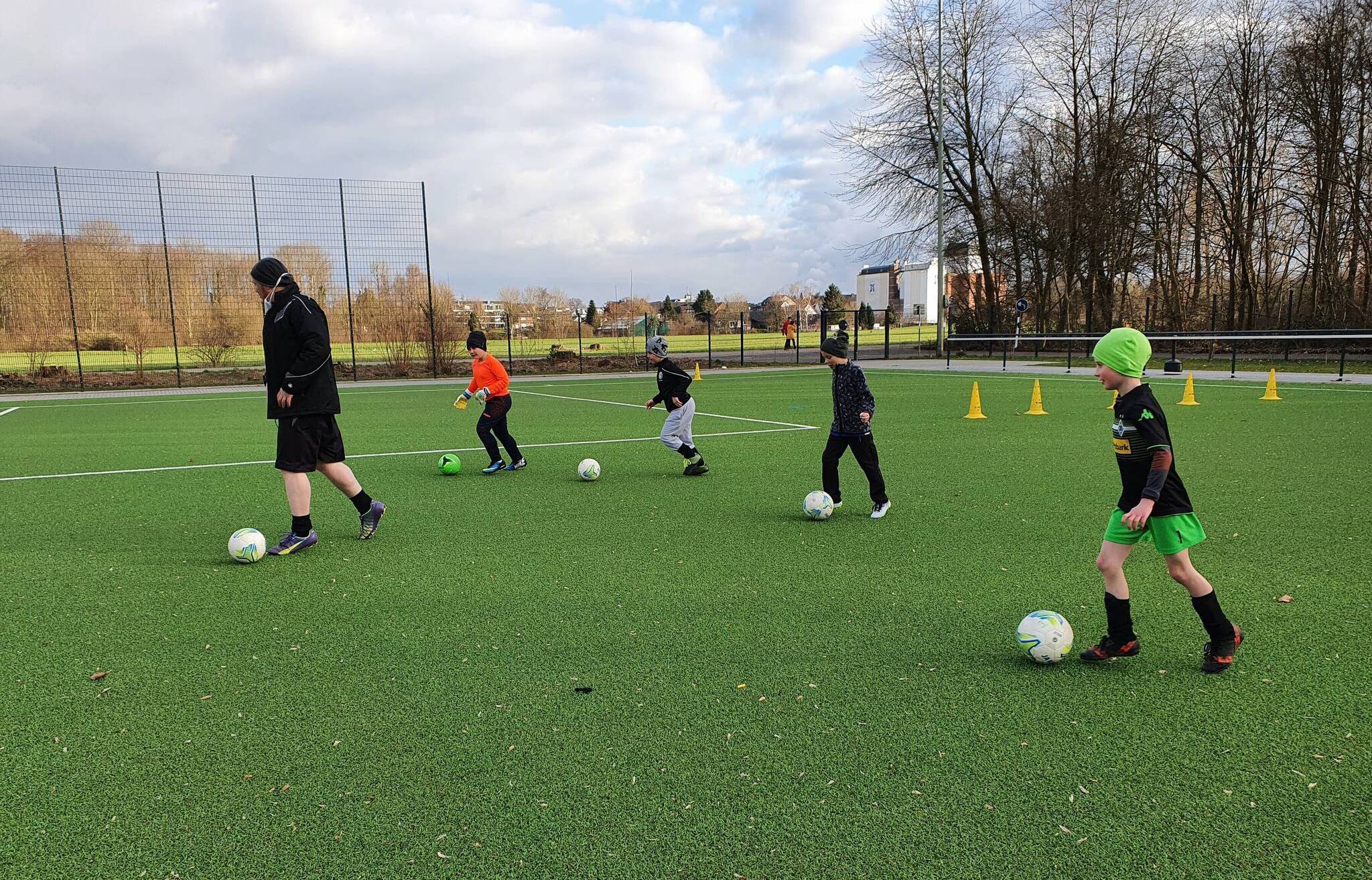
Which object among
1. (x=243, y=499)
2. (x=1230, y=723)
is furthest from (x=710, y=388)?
(x=1230, y=723)

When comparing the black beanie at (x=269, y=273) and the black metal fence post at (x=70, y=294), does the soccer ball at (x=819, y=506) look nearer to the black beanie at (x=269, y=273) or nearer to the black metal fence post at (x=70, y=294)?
the black beanie at (x=269, y=273)

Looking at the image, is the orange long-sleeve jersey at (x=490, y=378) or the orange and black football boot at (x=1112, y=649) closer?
the orange and black football boot at (x=1112, y=649)

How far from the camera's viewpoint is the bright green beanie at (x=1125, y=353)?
3736 millimetres

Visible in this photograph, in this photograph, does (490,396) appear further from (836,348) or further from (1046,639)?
(1046,639)

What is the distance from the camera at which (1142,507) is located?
3598 mm

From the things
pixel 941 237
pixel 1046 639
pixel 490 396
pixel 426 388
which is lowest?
pixel 1046 639

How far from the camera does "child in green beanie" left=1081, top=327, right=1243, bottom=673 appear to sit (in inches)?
143

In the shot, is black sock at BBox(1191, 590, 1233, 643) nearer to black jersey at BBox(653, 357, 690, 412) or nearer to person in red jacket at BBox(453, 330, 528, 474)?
black jersey at BBox(653, 357, 690, 412)

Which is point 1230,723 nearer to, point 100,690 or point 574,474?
point 100,690

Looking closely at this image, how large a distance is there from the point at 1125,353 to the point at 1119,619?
1.23m

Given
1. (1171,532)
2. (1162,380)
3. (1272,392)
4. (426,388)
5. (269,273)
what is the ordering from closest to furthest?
(1171,532)
(269,273)
(1272,392)
(1162,380)
(426,388)

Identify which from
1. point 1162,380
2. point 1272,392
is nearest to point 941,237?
point 1162,380

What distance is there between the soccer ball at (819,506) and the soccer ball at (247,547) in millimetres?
4132

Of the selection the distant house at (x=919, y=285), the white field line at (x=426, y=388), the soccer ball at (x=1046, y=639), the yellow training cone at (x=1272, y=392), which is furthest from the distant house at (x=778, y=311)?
the soccer ball at (x=1046, y=639)
